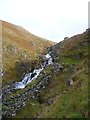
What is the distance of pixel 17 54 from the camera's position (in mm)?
99438

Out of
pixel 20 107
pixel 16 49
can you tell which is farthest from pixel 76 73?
pixel 16 49

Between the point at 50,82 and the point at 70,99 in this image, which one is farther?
the point at 50,82

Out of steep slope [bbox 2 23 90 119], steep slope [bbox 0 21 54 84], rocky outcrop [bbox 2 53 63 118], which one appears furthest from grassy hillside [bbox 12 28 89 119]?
steep slope [bbox 0 21 54 84]

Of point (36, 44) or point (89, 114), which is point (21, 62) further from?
point (89, 114)

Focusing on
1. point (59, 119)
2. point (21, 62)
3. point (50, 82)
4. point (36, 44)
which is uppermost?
point (36, 44)

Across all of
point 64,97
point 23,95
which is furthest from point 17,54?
point 64,97

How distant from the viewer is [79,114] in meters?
34.9

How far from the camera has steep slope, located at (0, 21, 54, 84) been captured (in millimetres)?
81250

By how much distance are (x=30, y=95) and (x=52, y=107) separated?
846 centimetres

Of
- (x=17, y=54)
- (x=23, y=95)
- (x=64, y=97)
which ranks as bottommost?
(x=64, y=97)

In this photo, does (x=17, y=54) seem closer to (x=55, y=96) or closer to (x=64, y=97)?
(x=55, y=96)

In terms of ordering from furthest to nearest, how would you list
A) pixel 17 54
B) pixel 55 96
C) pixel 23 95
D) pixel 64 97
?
pixel 17 54, pixel 23 95, pixel 55 96, pixel 64 97

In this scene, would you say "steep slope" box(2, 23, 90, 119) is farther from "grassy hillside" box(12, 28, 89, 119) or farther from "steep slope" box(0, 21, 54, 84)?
"steep slope" box(0, 21, 54, 84)

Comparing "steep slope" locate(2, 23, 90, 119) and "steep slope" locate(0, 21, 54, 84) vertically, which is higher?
"steep slope" locate(0, 21, 54, 84)
